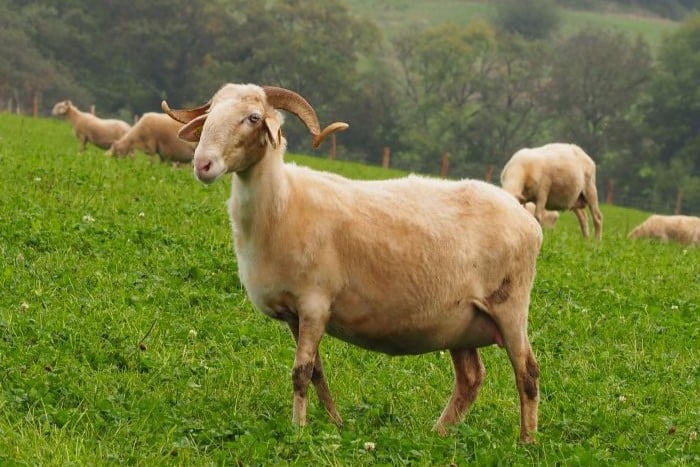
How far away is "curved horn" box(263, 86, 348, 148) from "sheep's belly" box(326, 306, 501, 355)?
1212 mm

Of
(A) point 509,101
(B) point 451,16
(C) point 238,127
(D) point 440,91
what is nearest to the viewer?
(C) point 238,127

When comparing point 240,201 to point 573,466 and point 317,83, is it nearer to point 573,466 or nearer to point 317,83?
point 573,466

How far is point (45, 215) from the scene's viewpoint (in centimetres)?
1197

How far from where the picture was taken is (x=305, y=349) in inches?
268

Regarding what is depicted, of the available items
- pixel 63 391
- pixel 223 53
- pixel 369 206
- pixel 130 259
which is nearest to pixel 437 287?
pixel 369 206

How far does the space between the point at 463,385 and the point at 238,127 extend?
269 centimetres

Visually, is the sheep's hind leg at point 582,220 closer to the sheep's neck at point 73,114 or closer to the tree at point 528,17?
the sheep's neck at point 73,114

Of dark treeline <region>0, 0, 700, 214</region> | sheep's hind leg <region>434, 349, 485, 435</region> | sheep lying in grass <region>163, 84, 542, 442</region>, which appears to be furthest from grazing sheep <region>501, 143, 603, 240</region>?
dark treeline <region>0, 0, 700, 214</region>

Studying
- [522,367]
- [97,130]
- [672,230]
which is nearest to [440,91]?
[97,130]

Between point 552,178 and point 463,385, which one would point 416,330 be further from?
point 552,178

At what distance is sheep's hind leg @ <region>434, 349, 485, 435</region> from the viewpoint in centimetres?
778

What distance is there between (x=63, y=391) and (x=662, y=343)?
6.03 m

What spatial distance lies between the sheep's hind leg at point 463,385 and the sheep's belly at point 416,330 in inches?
11.9

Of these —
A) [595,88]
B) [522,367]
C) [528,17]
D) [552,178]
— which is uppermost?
[522,367]
